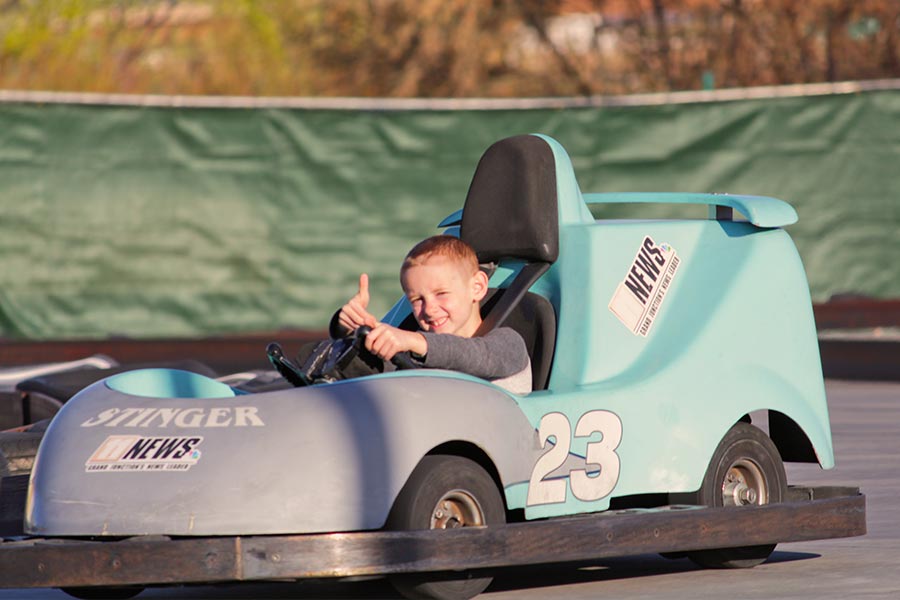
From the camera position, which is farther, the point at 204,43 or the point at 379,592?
the point at 204,43

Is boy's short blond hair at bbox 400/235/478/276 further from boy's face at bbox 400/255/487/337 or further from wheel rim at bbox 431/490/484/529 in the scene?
wheel rim at bbox 431/490/484/529

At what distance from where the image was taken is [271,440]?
5.81 m

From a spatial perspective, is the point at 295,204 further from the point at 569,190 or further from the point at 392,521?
the point at 392,521

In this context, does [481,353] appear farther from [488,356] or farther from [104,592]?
[104,592]

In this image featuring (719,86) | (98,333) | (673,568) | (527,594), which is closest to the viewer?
(527,594)

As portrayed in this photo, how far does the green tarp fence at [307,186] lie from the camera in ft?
53.8

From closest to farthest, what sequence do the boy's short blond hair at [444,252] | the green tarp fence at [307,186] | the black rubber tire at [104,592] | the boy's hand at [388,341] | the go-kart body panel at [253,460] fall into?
the go-kart body panel at [253,460] → the boy's hand at [388,341] → the black rubber tire at [104,592] → the boy's short blond hair at [444,252] → the green tarp fence at [307,186]

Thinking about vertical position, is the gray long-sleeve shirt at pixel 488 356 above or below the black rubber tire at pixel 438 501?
above

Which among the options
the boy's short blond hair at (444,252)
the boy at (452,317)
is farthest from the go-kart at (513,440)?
the boy's short blond hair at (444,252)

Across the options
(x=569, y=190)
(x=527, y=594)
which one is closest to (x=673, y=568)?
(x=527, y=594)

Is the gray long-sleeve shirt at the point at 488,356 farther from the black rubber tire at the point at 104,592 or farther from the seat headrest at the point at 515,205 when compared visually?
the black rubber tire at the point at 104,592

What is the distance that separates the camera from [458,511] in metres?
6.10

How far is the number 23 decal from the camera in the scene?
20.8ft

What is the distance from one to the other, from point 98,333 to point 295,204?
74.3 inches
